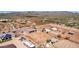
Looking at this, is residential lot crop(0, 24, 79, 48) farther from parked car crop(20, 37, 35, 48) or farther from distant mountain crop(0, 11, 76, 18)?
distant mountain crop(0, 11, 76, 18)

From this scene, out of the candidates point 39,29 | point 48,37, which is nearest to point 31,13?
point 39,29

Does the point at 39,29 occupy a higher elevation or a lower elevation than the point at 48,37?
higher

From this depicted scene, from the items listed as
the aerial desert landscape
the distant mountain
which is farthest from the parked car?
the distant mountain

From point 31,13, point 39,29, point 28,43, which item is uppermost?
point 31,13

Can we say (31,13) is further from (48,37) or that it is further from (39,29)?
(48,37)

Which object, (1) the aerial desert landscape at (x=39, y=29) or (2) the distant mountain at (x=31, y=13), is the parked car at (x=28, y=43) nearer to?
(1) the aerial desert landscape at (x=39, y=29)

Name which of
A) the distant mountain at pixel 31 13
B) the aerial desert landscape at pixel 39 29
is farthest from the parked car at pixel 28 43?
the distant mountain at pixel 31 13

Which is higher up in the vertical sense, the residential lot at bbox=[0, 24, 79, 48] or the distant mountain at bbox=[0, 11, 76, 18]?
the distant mountain at bbox=[0, 11, 76, 18]

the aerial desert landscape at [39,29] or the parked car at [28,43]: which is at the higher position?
the aerial desert landscape at [39,29]
